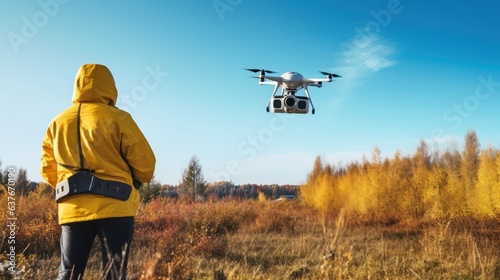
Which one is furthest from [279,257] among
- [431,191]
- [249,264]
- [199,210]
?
[431,191]

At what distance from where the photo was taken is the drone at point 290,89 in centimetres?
722

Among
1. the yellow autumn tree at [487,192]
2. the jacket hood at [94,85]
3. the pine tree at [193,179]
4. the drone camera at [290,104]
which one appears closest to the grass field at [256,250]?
the jacket hood at [94,85]

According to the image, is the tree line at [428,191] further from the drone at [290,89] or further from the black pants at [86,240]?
the black pants at [86,240]

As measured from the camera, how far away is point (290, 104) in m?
7.26

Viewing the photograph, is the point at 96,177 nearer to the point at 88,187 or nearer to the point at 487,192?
the point at 88,187

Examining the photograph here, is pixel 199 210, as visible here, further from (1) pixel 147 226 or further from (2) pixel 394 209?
(2) pixel 394 209

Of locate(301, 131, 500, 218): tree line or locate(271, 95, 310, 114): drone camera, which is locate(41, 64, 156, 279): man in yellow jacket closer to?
locate(271, 95, 310, 114): drone camera

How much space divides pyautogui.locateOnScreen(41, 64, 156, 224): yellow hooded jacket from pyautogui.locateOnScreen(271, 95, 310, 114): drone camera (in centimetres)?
484

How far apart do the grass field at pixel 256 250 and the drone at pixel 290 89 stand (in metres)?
2.64

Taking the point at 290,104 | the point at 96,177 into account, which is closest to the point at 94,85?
the point at 96,177

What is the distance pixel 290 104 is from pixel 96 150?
5.17 m

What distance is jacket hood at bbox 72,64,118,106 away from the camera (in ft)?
8.95

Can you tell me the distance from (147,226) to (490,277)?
886cm

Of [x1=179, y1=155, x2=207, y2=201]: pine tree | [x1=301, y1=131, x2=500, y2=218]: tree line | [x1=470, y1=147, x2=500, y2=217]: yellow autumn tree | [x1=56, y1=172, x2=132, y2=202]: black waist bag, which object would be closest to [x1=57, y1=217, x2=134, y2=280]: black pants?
[x1=56, y1=172, x2=132, y2=202]: black waist bag
